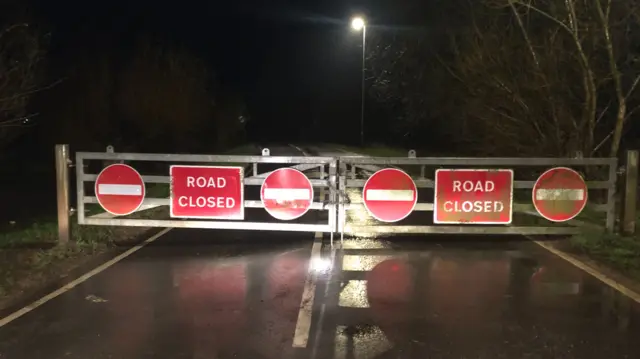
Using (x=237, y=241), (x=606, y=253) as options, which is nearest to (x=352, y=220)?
(x=237, y=241)

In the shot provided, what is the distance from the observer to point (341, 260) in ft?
29.5

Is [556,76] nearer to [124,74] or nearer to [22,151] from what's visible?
[124,74]

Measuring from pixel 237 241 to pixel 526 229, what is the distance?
4.63 meters

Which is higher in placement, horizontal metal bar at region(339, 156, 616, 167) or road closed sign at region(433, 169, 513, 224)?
horizontal metal bar at region(339, 156, 616, 167)

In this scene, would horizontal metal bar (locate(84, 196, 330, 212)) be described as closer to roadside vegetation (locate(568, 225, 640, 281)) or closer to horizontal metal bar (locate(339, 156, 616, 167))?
horizontal metal bar (locate(339, 156, 616, 167))

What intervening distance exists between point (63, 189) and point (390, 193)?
503 centimetres

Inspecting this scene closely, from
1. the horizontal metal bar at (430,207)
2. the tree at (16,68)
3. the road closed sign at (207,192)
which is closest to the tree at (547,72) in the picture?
the horizontal metal bar at (430,207)

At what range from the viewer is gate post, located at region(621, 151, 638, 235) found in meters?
9.85

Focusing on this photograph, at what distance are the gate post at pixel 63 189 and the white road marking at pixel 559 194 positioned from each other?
7285 millimetres

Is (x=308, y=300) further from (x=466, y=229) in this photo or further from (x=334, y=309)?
(x=466, y=229)

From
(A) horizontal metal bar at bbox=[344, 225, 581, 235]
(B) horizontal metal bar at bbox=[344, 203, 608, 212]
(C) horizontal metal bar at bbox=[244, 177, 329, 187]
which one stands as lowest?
(A) horizontal metal bar at bbox=[344, 225, 581, 235]

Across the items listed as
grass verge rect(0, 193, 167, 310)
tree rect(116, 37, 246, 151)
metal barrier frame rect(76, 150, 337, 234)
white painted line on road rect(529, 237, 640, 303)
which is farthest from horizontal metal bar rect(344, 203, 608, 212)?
tree rect(116, 37, 246, 151)

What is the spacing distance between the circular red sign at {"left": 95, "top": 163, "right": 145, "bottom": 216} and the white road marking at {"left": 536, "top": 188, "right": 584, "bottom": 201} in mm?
6239

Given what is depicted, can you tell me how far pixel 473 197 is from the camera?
977 centimetres
